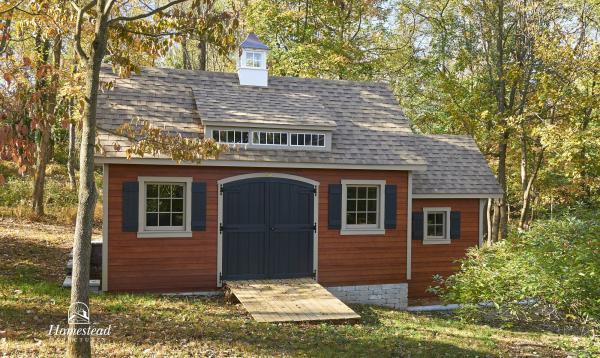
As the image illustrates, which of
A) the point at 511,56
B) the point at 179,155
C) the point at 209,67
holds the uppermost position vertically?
the point at 209,67

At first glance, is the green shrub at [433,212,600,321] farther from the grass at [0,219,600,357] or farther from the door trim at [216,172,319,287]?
the door trim at [216,172,319,287]

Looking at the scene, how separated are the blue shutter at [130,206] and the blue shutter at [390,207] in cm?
560

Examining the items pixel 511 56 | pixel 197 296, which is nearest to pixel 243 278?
pixel 197 296

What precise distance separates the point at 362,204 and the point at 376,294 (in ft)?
7.03

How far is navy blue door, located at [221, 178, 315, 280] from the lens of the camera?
1153 cm

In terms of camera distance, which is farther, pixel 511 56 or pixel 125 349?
pixel 511 56

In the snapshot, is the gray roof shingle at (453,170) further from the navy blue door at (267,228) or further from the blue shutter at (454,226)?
the navy blue door at (267,228)

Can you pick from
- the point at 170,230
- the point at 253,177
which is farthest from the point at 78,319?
the point at 253,177

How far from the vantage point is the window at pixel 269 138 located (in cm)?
1172

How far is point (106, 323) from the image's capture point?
8008 mm

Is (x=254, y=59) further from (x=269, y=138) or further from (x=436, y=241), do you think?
(x=436, y=241)

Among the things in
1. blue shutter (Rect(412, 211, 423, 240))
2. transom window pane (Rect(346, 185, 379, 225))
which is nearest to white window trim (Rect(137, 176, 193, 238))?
transom window pane (Rect(346, 185, 379, 225))

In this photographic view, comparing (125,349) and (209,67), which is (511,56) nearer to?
(125,349)

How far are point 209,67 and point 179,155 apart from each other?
3171cm
